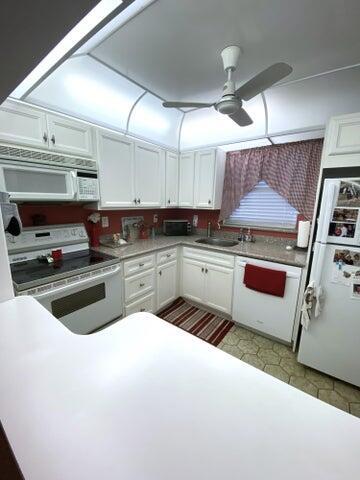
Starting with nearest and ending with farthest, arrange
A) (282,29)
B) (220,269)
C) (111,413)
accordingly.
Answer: (111,413), (282,29), (220,269)

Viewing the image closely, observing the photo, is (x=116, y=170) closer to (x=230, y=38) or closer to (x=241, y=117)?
(x=241, y=117)

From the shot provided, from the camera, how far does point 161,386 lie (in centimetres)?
54

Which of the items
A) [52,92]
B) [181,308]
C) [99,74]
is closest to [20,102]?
[52,92]

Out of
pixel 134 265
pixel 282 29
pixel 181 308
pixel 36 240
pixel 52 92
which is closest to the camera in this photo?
pixel 282 29

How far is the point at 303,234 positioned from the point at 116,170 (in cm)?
217

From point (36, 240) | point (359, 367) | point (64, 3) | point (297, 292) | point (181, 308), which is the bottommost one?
point (181, 308)

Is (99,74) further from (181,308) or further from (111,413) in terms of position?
(181,308)

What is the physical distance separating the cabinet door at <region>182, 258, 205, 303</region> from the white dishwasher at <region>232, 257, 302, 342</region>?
0.47 metres

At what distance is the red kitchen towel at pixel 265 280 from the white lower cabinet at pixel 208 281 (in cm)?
24

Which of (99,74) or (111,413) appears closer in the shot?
(111,413)

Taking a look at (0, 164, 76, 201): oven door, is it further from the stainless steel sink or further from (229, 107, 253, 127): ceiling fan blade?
the stainless steel sink

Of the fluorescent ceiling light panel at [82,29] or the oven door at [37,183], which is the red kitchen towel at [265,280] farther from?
the fluorescent ceiling light panel at [82,29]

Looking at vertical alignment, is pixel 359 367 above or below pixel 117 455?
below

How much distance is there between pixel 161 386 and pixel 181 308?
2.36 m
